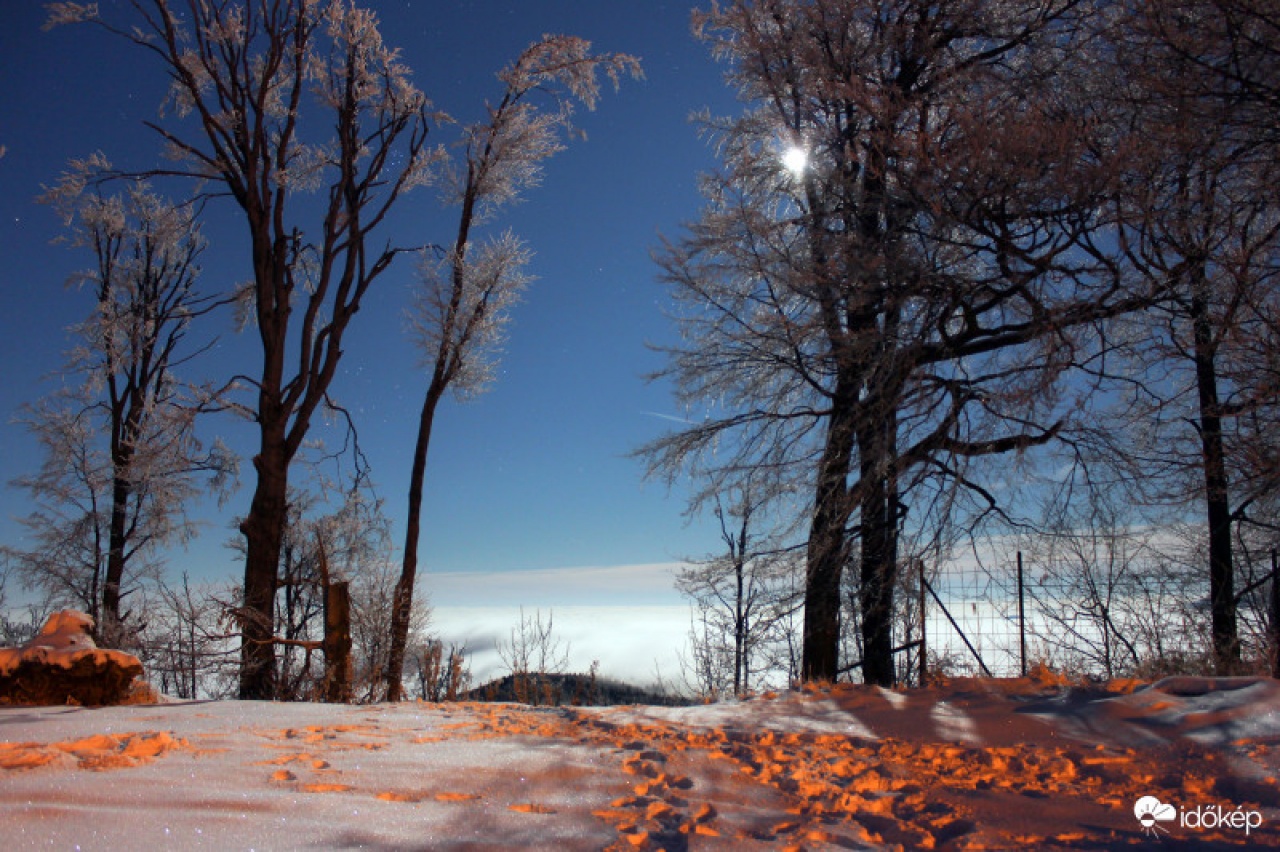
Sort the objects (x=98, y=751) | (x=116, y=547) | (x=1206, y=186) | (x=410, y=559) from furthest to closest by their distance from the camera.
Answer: (x=116, y=547) < (x=410, y=559) < (x=1206, y=186) < (x=98, y=751)

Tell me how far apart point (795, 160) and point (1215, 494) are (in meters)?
5.75

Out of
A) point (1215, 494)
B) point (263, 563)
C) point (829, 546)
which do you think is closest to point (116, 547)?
point (263, 563)

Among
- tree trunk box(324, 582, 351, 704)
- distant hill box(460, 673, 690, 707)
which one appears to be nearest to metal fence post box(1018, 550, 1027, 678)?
distant hill box(460, 673, 690, 707)

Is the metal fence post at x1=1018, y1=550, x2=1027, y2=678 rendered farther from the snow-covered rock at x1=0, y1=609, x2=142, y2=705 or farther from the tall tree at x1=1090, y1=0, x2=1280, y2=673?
the snow-covered rock at x1=0, y1=609, x2=142, y2=705

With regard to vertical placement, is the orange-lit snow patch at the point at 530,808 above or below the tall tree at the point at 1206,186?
below

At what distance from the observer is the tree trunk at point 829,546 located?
27.2ft

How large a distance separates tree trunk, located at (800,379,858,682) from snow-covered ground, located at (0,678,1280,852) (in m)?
3.83

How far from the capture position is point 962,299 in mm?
7527

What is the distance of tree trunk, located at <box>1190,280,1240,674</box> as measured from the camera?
7.67 m

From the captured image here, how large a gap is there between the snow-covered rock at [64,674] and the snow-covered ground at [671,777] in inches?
29.6

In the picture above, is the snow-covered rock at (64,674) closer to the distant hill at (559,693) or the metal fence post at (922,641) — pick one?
the distant hill at (559,693)

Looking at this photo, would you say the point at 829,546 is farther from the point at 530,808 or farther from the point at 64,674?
the point at 64,674

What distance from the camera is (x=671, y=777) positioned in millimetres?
3145

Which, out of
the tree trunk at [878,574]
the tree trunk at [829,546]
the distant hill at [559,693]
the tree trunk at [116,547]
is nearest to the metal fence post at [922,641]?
the tree trunk at [878,574]
